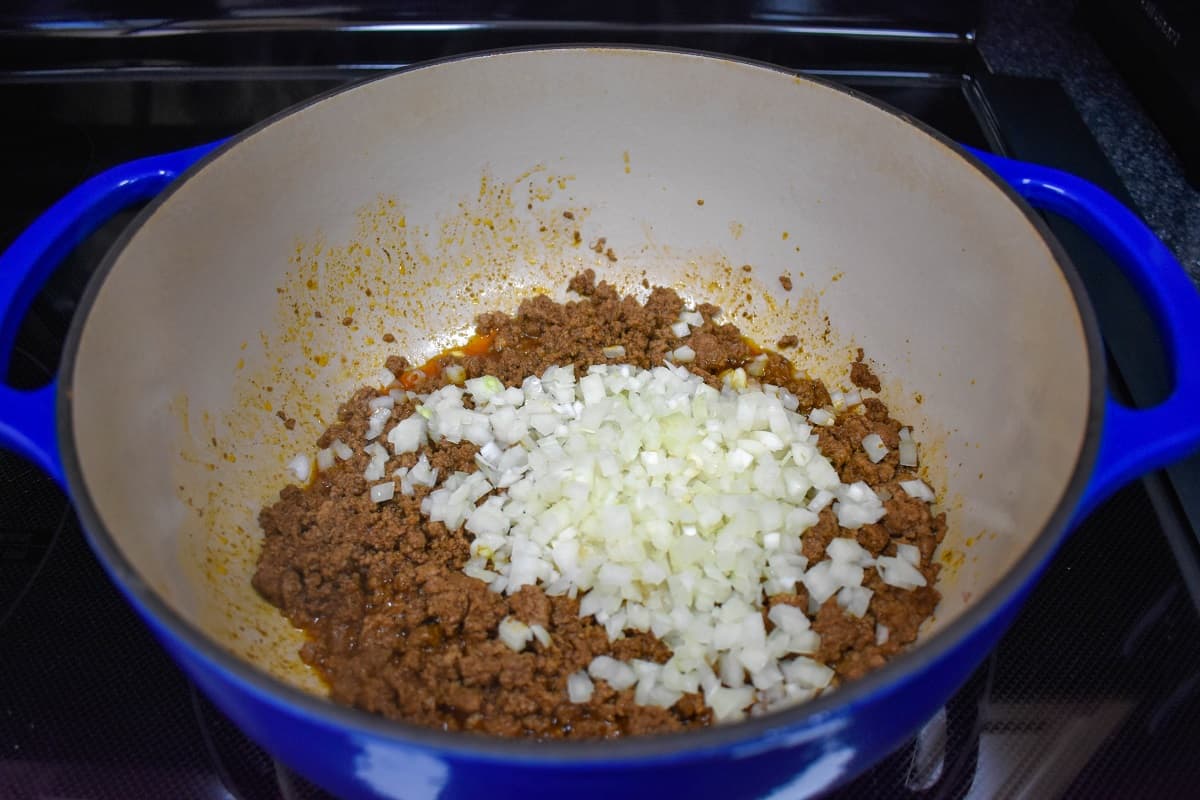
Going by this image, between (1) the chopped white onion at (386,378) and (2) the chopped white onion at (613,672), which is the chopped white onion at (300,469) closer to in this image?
(1) the chopped white onion at (386,378)

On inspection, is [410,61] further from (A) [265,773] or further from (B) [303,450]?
(A) [265,773]

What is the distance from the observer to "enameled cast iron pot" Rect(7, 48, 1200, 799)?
2.40 feet

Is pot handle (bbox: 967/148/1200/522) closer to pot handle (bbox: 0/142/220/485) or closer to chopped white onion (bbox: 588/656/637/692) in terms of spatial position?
chopped white onion (bbox: 588/656/637/692)

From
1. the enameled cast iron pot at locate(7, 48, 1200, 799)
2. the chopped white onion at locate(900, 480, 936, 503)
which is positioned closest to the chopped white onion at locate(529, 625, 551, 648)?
the enameled cast iron pot at locate(7, 48, 1200, 799)

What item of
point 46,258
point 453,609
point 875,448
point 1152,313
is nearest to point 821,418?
point 875,448

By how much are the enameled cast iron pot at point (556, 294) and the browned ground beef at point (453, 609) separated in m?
0.05

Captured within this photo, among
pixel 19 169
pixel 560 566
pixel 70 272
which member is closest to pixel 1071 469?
pixel 560 566

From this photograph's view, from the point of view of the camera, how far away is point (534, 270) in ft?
5.25

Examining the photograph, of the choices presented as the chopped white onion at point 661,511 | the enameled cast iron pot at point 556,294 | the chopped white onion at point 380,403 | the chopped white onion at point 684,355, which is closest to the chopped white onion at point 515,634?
the chopped white onion at point 661,511

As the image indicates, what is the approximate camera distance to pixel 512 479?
1304 mm

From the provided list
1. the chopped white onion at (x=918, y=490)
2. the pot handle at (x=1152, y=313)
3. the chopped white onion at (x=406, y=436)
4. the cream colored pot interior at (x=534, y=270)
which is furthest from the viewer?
the chopped white onion at (x=406, y=436)

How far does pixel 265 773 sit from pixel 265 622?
196mm

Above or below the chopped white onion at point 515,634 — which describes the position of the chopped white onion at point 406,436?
above

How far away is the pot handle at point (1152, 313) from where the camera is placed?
0.86 m
